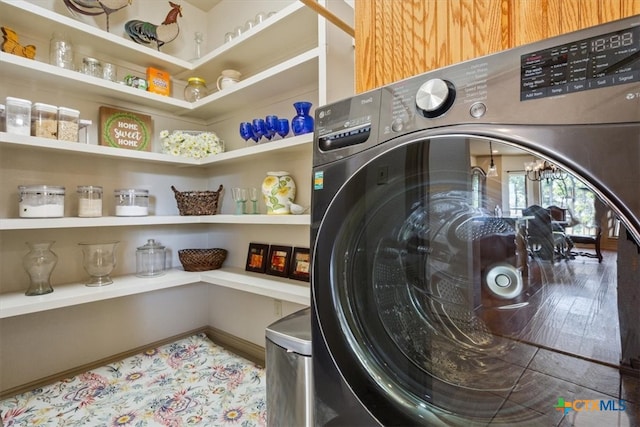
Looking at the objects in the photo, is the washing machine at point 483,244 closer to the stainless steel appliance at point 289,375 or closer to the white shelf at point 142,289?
the stainless steel appliance at point 289,375

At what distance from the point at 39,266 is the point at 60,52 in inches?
40.6

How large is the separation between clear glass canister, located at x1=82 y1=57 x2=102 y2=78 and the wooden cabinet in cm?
147

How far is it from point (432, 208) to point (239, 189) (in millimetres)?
1453

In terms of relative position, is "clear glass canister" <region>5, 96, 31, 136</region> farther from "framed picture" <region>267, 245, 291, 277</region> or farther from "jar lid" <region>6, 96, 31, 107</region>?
"framed picture" <region>267, 245, 291, 277</region>

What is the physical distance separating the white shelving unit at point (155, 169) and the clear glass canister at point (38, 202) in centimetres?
7

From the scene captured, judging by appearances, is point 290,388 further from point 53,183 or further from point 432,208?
point 53,183

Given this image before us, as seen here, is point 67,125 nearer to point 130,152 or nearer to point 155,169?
point 130,152

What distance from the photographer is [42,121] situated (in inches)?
53.4

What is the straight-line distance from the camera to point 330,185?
672mm

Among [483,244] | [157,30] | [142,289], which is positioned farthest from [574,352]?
[157,30]

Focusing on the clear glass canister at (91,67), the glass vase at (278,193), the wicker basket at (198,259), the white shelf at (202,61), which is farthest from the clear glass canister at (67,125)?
the glass vase at (278,193)

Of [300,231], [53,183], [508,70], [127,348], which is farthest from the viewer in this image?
[127,348]

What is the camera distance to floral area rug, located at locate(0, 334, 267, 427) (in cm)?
125

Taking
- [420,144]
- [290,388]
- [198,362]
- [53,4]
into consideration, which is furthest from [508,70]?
[53,4]
